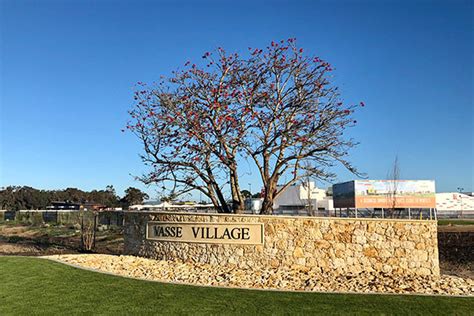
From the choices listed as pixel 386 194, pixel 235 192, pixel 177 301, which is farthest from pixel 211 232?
pixel 386 194

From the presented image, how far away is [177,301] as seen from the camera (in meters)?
8.12

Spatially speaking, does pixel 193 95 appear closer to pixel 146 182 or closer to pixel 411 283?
pixel 146 182

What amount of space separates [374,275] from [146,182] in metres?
8.25

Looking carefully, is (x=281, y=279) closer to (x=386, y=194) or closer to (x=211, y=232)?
(x=211, y=232)

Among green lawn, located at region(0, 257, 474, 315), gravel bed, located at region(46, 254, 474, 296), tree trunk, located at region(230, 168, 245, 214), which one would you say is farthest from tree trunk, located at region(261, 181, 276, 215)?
green lawn, located at region(0, 257, 474, 315)

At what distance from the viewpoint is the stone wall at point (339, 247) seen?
1138 cm

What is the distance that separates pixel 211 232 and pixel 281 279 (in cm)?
265

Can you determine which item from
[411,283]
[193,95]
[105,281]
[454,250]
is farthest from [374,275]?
[454,250]

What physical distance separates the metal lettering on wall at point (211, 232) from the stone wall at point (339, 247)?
15 cm

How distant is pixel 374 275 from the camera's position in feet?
36.1

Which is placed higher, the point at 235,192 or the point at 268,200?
the point at 235,192

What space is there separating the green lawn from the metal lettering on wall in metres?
2.50

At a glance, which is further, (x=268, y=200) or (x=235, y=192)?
(x=235, y=192)

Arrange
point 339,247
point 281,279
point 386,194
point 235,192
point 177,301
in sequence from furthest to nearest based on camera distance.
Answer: point 386,194 → point 235,192 → point 339,247 → point 281,279 → point 177,301
